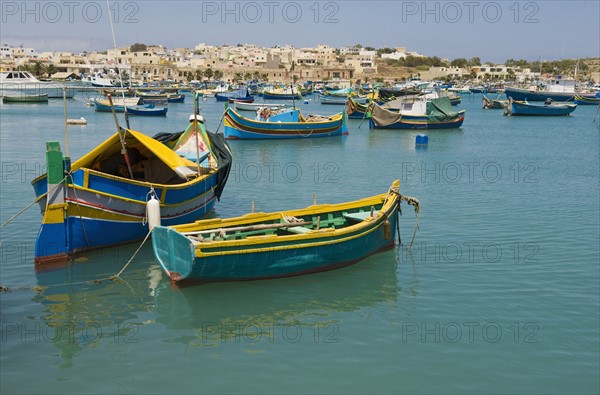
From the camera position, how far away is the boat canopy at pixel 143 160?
1606 centimetres

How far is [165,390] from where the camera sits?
31.0 ft

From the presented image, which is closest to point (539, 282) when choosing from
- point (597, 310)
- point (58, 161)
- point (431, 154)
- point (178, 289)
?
point (597, 310)

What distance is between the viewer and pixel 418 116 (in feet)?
171

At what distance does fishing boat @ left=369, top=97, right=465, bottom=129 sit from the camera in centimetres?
5191

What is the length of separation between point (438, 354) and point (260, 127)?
3364cm

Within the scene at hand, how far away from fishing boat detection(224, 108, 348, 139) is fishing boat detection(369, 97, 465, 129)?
639cm

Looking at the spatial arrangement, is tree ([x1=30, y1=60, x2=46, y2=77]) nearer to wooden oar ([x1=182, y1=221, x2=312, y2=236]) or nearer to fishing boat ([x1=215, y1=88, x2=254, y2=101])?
fishing boat ([x1=215, y1=88, x2=254, y2=101])

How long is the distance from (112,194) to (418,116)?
4044 cm

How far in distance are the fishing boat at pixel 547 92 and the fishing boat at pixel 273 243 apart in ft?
252
